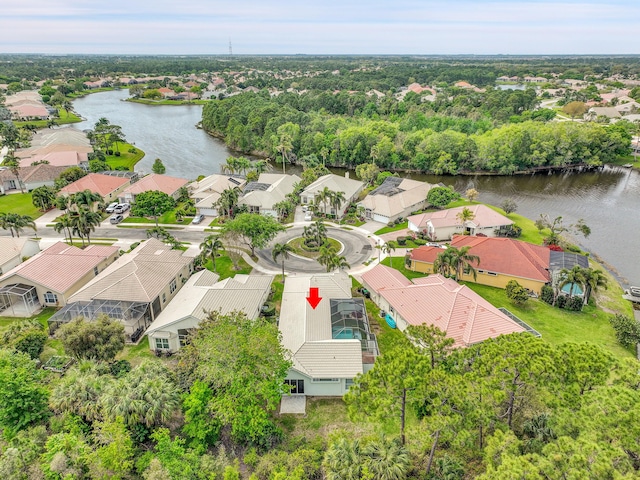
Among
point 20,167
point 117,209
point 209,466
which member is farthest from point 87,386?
point 20,167

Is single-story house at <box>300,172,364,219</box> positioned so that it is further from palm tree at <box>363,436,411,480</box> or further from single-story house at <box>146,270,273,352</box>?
palm tree at <box>363,436,411,480</box>

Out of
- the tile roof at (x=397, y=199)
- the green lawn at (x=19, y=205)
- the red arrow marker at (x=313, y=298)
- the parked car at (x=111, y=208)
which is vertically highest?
the tile roof at (x=397, y=199)

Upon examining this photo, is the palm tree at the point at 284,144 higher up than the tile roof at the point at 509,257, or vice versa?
the palm tree at the point at 284,144

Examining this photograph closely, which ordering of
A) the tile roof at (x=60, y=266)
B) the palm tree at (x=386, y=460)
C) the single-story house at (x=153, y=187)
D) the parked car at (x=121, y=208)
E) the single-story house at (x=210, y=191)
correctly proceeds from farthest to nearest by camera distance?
the single-story house at (x=153, y=187) < the parked car at (x=121, y=208) < the single-story house at (x=210, y=191) < the tile roof at (x=60, y=266) < the palm tree at (x=386, y=460)

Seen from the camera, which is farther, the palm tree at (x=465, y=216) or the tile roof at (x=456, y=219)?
the tile roof at (x=456, y=219)

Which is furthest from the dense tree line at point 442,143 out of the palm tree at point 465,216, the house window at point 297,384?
the house window at point 297,384

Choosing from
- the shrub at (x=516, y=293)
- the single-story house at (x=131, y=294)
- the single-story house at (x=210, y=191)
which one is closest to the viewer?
the single-story house at (x=131, y=294)

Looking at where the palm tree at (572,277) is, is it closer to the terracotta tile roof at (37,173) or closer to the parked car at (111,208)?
the parked car at (111,208)

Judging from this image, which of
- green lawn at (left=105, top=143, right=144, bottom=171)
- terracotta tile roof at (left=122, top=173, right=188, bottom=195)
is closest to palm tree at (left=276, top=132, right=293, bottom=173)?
terracotta tile roof at (left=122, top=173, right=188, bottom=195)
